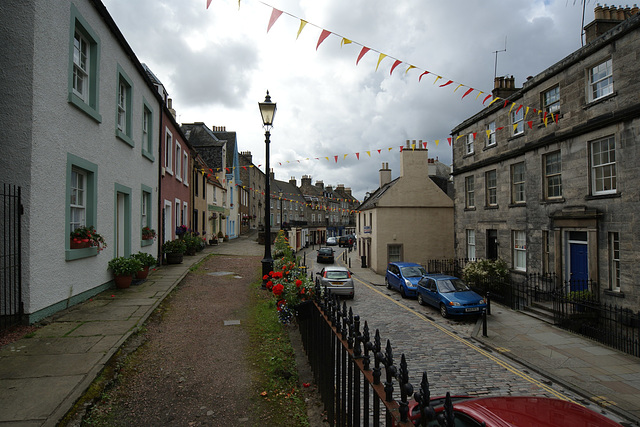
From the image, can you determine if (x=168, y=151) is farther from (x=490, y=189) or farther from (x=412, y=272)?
(x=490, y=189)

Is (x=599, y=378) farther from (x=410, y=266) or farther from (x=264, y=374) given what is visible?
(x=410, y=266)

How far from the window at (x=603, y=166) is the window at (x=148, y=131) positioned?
1598 centimetres

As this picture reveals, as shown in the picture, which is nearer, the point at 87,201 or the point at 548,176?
the point at 87,201

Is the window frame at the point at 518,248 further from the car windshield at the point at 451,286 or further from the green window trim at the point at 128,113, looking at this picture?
the green window trim at the point at 128,113

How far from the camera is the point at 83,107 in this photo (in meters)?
7.91

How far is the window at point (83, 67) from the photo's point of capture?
757 centimetres

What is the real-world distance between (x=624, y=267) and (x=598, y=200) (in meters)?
2.42

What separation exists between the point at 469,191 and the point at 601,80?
1014 centimetres

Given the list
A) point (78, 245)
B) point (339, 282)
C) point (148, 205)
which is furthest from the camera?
point (339, 282)

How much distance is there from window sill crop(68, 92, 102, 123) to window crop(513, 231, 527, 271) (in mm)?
17152

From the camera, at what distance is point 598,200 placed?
12.5 meters

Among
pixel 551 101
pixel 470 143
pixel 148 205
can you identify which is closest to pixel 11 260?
pixel 148 205

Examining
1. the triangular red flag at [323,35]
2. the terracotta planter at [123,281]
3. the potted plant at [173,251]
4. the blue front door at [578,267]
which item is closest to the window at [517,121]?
the blue front door at [578,267]

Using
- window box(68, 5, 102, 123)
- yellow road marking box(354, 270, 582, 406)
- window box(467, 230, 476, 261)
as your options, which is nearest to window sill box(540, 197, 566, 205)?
window box(467, 230, 476, 261)
